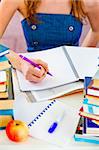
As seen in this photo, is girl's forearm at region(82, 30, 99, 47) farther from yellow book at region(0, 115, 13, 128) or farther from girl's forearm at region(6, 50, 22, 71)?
yellow book at region(0, 115, 13, 128)

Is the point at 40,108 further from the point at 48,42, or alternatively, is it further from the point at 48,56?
the point at 48,42

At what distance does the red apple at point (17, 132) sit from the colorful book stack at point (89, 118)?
132 millimetres

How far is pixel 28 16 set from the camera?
1.51 meters

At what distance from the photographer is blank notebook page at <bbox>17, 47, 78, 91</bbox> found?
1.13 meters

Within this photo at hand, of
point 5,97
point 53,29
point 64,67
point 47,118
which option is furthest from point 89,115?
point 53,29

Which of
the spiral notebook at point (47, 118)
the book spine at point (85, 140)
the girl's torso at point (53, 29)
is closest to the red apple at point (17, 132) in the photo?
the spiral notebook at point (47, 118)

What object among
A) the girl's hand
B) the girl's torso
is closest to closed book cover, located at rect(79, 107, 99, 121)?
the girl's hand

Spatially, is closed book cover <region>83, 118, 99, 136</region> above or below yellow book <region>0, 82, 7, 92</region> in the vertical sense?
below

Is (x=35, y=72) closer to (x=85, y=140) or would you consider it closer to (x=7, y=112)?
(x=7, y=112)

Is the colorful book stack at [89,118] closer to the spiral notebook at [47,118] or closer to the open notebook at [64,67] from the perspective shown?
the spiral notebook at [47,118]

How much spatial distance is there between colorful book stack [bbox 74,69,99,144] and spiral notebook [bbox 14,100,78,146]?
0.03m

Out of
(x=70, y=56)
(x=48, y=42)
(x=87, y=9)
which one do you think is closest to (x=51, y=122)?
(x=70, y=56)

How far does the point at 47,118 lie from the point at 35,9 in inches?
25.5

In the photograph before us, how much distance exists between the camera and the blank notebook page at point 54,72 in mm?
1131
